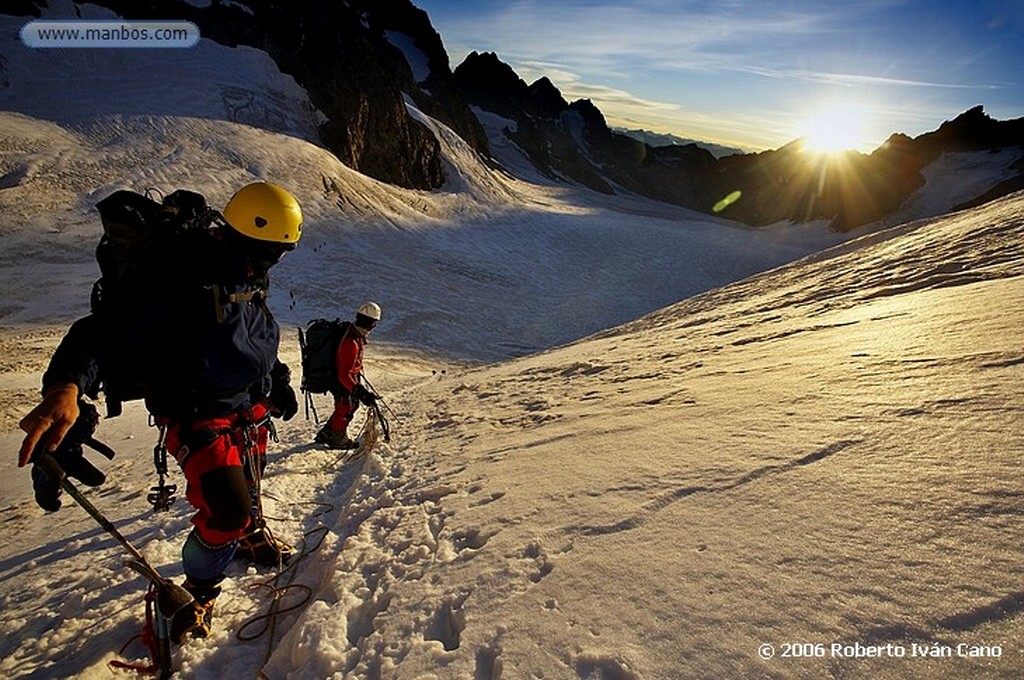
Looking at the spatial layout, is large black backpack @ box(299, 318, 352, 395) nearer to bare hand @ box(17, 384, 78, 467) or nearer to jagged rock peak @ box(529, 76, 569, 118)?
bare hand @ box(17, 384, 78, 467)

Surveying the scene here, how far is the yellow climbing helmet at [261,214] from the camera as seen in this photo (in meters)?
2.71

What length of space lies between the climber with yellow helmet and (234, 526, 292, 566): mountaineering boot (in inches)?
22.7

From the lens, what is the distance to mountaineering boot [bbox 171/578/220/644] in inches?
102

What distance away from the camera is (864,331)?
501 centimetres

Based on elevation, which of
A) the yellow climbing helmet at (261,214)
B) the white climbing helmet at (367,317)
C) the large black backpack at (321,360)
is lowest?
the large black backpack at (321,360)

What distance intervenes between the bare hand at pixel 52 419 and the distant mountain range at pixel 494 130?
103 feet

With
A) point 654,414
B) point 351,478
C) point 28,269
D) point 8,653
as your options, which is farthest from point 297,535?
point 28,269

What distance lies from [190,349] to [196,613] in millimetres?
1278

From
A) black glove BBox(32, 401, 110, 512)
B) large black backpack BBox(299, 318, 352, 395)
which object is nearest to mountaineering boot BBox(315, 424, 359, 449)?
large black backpack BBox(299, 318, 352, 395)

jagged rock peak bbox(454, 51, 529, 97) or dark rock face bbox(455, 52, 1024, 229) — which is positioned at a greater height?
jagged rock peak bbox(454, 51, 529, 97)

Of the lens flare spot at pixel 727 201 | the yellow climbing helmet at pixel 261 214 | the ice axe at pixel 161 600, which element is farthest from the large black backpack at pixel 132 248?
the lens flare spot at pixel 727 201

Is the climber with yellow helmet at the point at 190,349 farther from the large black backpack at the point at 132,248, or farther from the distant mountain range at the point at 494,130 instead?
the distant mountain range at the point at 494,130

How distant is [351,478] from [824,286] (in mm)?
7855

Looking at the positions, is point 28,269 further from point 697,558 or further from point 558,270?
point 558,270
